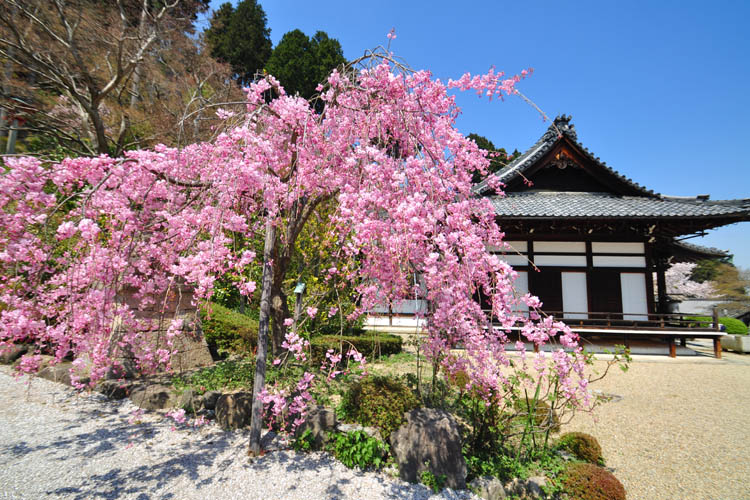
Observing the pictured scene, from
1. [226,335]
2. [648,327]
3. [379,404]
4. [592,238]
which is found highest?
[592,238]

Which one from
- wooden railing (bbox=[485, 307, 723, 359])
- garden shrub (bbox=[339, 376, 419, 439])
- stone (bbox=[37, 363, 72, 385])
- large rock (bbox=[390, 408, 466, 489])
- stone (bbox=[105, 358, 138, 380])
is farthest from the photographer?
wooden railing (bbox=[485, 307, 723, 359])

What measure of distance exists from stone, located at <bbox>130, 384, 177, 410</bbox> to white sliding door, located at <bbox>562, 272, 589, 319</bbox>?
964 cm

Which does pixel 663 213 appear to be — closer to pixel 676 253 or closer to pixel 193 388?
pixel 676 253

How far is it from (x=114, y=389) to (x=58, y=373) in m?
1.37

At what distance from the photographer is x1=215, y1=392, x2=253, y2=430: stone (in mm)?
3924

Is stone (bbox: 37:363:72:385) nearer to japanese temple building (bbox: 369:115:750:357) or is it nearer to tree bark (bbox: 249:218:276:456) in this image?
tree bark (bbox: 249:218:276:456)

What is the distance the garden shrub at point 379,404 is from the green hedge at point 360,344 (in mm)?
878

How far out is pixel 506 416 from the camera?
3.47m

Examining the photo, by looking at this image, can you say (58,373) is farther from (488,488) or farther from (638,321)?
(638,321)

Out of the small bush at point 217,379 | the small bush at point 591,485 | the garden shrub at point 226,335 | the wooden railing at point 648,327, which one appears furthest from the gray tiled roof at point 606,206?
the garden shrub at point 226,335

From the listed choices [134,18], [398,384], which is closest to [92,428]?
[398,384]

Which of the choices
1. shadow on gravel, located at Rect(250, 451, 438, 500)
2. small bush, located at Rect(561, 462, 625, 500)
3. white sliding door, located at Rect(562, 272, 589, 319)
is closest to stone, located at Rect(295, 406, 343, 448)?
shadow on gravel, located at Rect(250, 451, 438, 500)

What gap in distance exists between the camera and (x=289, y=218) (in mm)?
3688

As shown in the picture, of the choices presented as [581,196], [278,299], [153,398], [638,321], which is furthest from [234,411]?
[581,196]
